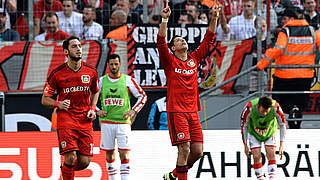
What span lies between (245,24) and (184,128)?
149 inches

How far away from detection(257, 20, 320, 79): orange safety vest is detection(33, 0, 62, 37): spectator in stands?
171 inches

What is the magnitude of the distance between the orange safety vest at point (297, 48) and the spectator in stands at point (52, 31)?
4.03 meters

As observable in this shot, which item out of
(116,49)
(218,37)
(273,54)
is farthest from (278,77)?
(116,49)


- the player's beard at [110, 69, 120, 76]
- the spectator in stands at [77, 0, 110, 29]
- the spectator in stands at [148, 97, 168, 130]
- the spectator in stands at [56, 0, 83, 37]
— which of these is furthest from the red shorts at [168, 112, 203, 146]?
the spectator in stands at [56, 0, 83, 37]

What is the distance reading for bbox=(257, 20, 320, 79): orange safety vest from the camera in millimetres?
11820

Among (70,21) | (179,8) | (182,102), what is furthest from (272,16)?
(70,21)

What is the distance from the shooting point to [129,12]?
12.6 metres

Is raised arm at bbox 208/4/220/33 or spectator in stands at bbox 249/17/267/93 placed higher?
raised arm at bbox 208/4/220/33

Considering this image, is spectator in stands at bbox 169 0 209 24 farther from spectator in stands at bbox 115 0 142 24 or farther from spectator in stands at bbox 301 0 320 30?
spectator in stands at bbox 301 0 320 30

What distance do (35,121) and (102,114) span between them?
241cm

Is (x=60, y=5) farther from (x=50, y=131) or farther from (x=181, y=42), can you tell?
(x=181, y=42)

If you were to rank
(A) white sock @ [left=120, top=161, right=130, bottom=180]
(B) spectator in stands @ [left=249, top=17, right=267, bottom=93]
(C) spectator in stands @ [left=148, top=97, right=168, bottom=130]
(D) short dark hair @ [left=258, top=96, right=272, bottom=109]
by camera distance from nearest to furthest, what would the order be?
1. (D) short dark hair @ [left=258, top=96, right=272, bottom=109]
2. (A) white sock @ [left=120, top=161, right=130, bottom=180]
3. (B) spectator in stands @ [left=249, top=17, right=267, bottom=93]
4. (C) spectator in stands @ [left=148, top=97, right=168, bottom=130]

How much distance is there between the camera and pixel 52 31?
12.4 meters

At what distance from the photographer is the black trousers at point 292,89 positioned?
1186 cm
